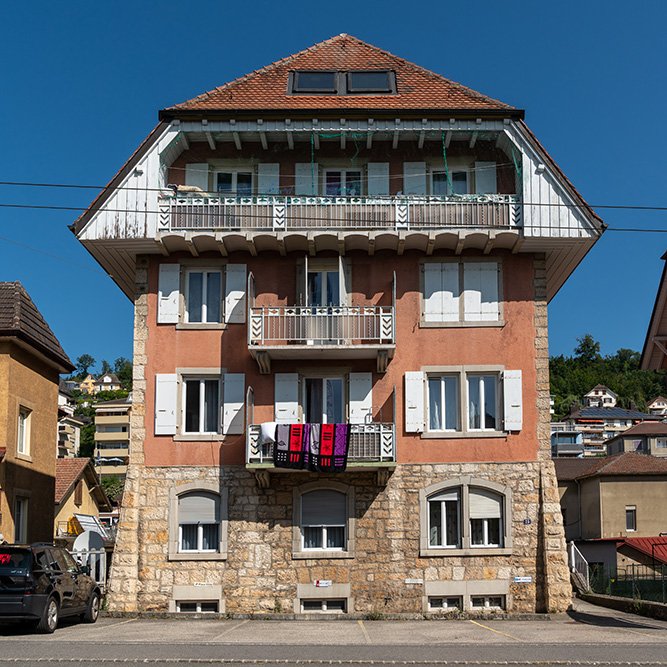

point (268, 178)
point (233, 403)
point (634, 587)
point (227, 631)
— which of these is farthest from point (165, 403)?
point (634, 587)

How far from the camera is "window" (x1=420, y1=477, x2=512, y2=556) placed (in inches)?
984

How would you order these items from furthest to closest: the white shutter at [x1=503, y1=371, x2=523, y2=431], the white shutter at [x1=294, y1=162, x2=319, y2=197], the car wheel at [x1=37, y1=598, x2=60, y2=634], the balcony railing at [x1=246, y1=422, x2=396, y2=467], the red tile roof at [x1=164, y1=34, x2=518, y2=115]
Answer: the white shutter at [x1=294, y1=162, x2=319, y2=197], the red tile roof at [x1=164, y1=34, x2=518, y2=115], the white shutter at [x1=503, y1=371, x2=523, y2=431], the balcony railing at [x1=246, y1=422, x2=396, y2=467], the car wheel at [x1=37, y1=598, x2=60, y2=634]

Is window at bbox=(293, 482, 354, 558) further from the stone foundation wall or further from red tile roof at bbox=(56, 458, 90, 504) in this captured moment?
red tile roof at bbox=(56, 458, 90, 504)

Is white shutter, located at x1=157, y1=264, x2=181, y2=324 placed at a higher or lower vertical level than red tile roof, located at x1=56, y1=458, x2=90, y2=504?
higher

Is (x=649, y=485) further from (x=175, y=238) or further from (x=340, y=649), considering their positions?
(x=340, y=649)

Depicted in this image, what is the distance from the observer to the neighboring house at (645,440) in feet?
256

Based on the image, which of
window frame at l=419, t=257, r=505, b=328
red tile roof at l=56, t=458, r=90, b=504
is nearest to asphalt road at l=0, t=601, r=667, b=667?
window frame at l=419, t=257, r=505, b=328

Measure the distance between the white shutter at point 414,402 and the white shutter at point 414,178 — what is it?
17.5 feet

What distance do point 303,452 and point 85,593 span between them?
6350 millimetres

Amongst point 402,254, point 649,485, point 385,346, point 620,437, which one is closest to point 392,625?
point 385,346

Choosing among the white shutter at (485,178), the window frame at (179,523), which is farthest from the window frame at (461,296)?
the window frame at (179,523)

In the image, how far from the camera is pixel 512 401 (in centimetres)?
2556

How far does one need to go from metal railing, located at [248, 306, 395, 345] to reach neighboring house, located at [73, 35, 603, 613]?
0.18ft

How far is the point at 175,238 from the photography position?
25.6m
